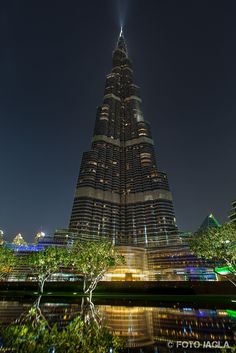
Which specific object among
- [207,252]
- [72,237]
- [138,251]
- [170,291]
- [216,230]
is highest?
[72,237]

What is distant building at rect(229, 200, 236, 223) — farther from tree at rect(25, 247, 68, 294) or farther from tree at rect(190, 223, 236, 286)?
tree at rect(25, 247, 68, 294)

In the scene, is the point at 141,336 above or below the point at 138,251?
below

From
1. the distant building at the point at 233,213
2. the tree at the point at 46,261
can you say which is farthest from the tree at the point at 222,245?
the distant building at the point at 233,213

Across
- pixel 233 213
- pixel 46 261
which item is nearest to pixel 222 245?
pixel 46 261

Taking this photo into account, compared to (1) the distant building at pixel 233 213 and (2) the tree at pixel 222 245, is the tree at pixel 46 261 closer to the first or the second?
(2) the tree at pixel 222 245

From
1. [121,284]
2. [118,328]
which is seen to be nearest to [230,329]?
[118,328]

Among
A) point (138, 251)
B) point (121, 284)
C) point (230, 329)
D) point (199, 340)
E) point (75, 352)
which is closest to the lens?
point (75, 352)

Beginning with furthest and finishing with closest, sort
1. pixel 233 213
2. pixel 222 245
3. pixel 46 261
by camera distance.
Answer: pixel 233 213 < pixel 46 261 < pixel 222 245

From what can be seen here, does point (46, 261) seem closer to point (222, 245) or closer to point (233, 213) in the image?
point (222, 245)

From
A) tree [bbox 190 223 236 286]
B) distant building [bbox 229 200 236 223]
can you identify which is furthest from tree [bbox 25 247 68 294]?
distant building [bbox 229 200 236 223]

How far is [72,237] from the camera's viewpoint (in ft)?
594

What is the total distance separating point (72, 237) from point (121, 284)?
383 ft

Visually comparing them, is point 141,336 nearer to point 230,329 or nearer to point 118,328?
point 118,328

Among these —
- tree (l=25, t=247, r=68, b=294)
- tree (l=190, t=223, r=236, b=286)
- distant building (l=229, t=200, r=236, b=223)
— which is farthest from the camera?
distant building (l=229, t=200, r=236, b=223)
